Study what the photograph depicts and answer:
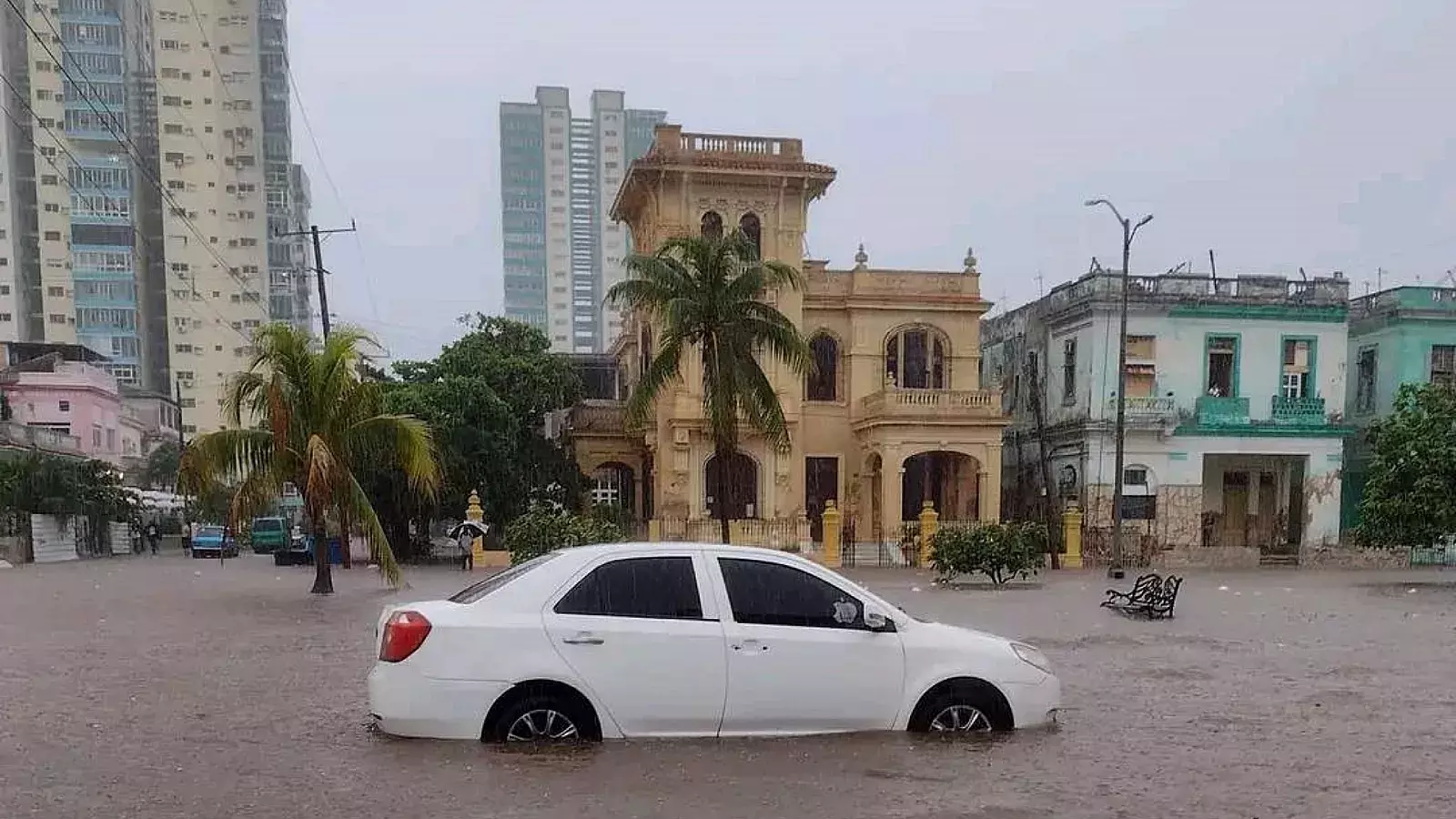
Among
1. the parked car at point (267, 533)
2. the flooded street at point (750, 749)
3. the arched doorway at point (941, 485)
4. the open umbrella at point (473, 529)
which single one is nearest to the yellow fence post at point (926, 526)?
the arched doorway at point (941, 485)

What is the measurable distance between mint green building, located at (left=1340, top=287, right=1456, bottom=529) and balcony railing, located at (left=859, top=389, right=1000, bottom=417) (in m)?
12.7

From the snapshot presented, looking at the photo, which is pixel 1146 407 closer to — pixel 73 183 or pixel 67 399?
pixel 67 399

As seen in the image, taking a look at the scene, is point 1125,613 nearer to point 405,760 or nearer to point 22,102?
point 405,760

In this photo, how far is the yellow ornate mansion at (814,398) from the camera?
95.0ft

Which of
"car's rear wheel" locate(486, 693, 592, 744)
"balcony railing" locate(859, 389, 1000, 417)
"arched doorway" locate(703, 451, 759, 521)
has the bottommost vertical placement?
"arched doorway" locate(703, 451, 759, 521)

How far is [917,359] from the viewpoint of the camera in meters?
31.6

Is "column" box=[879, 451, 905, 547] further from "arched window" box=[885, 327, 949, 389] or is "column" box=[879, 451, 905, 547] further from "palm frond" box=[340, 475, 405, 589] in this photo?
"palm frond" box=[340, 475, 405, 589]

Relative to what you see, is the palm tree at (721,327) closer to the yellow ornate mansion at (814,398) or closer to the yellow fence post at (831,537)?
the yellow fence post at (831,537)

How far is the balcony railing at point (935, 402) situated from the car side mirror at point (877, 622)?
74.8 ft

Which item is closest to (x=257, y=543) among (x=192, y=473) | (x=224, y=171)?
(x=192, y=473)

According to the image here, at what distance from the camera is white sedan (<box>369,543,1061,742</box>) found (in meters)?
5.92

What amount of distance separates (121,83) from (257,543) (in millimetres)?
56041

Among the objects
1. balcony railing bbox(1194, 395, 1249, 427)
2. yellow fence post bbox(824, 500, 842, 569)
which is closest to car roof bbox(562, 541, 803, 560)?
yellow fence post bbox(824, 500, 842, 569)

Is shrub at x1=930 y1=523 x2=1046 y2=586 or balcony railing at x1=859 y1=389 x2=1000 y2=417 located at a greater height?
balcony railing at x1=859 y1=389 x2=1000 y2=417
